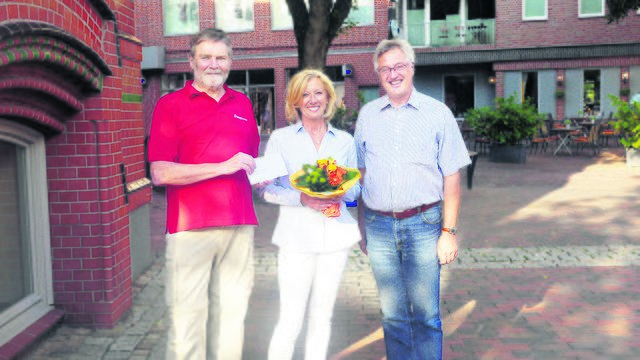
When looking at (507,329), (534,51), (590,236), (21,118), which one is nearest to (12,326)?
(21,118)

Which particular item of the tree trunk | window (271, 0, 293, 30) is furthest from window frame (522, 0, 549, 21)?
the tree trunk

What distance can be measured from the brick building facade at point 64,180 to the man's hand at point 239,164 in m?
1.58

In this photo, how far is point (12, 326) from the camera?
457cm

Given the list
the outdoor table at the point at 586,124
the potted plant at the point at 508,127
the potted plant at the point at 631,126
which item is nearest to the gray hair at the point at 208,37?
the potted plant at the point at 631,126

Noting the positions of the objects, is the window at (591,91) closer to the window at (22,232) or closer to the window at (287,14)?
the window at (287,14)

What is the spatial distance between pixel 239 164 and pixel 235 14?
28.4 metres

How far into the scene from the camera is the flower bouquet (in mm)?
3373

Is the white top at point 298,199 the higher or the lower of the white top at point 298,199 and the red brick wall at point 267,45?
the lower

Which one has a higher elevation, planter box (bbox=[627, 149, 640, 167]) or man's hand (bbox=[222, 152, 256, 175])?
man's hand (bbox=[222, 152, 256, 175])

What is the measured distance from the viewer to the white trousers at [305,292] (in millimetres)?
3623

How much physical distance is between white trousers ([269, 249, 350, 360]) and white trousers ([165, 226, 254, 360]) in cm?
29

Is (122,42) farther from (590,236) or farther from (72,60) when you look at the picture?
(590,236)

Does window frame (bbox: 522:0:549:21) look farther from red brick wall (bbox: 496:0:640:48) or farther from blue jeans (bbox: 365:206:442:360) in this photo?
blue jeans (bbox: 365:206:442:360)

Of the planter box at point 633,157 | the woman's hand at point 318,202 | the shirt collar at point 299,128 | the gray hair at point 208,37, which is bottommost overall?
the planter box at point 633,157
